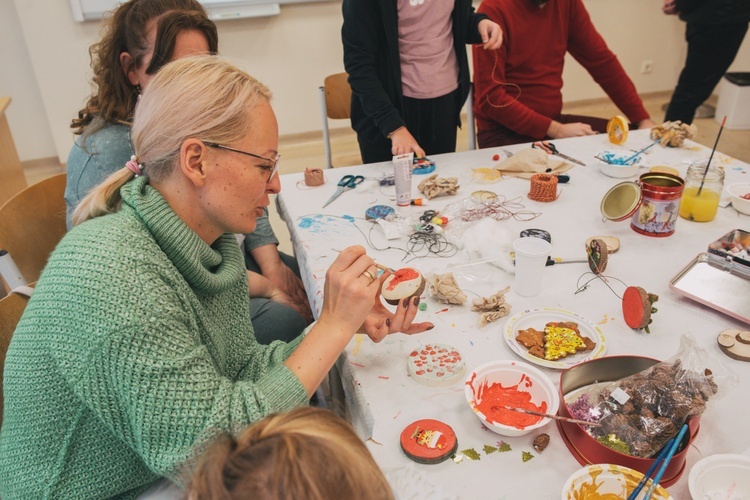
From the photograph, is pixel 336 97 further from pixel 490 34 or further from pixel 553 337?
pixel 553 337

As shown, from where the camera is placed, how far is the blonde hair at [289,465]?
1.92ft

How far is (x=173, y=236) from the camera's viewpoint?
0.95m

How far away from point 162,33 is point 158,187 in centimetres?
70

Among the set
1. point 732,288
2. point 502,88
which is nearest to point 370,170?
point 502,88

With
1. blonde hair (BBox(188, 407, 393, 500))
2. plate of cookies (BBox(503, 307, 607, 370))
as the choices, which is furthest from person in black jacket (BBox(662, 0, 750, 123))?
blonde hair (BBox(188, 407, 393, 500))

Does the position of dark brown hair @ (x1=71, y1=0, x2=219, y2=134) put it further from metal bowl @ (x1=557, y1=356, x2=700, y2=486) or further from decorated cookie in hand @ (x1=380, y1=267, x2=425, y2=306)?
metal bowl @ (x1=557, y1=356, x2=700, y2=486)

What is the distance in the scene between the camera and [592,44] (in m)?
2.47

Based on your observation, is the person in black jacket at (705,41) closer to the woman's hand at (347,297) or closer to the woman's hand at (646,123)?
the woman's hand at (646,123)

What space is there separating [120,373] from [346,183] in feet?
3.99

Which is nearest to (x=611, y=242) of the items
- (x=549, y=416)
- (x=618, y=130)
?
(x=549, y=416)

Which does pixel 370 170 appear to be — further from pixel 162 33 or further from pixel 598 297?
pixel 598 297

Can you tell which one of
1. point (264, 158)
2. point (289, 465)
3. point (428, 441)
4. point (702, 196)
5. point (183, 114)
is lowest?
point (428, 441)

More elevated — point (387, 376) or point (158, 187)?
point (158, 187)

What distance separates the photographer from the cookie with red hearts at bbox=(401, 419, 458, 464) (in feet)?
2.83
